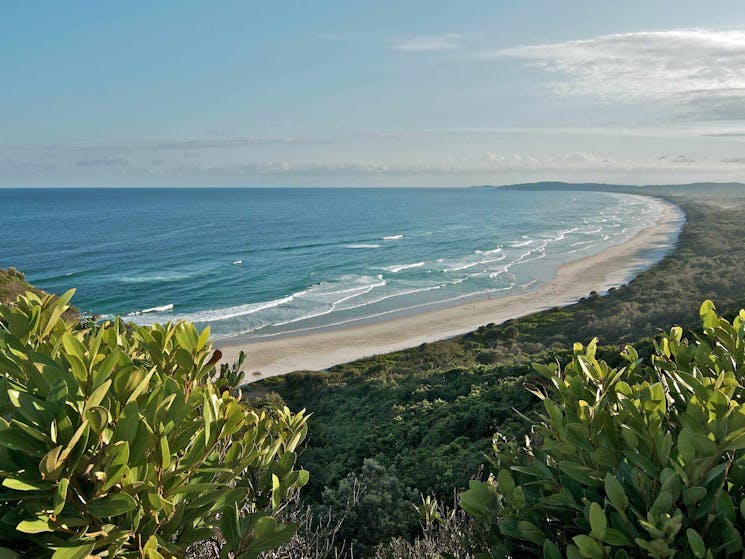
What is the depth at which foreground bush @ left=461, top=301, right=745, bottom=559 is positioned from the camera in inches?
78.0

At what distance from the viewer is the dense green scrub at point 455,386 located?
34.6 feet

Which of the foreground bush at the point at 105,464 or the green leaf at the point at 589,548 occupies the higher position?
the foreground bush at the point at 105,464

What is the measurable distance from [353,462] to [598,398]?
9849 millimetres

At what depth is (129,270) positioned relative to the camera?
166ft

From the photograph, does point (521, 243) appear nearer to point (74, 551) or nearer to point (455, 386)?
point (455, 386)

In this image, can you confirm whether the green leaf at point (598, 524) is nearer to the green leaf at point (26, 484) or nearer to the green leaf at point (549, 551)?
the green leaf at point (549, 551)

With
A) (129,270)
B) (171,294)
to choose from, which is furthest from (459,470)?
(129,270)

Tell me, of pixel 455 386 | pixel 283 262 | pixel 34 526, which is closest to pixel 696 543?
pixel 34 526

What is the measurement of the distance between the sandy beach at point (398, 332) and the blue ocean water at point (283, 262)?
2.13 m

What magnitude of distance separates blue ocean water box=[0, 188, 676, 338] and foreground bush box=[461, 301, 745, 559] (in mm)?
31426

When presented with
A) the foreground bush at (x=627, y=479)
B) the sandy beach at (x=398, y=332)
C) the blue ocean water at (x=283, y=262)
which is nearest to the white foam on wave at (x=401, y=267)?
the blue ocean water at (x=283, y=262)

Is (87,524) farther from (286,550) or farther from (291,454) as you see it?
(286,550)

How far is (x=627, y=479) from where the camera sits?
2164 mm

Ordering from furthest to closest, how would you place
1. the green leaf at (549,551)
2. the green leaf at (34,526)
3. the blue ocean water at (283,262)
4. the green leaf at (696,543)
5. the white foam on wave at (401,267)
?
the white foam on wave at (401,267)
the blue ocean water at (283,262)
the green leaf at (549,551)
the green leaf at (696,543)
the green leaf at (34,526)
